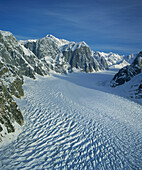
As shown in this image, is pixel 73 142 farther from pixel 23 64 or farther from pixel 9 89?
pixel 23 64

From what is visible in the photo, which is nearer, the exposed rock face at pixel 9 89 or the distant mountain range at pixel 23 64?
the exposed rock face at pixel 9 89

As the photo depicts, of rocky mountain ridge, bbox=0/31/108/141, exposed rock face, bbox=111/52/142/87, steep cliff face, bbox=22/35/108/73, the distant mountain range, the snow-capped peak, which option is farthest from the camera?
steep cliff face, bbox=22/35/108/73

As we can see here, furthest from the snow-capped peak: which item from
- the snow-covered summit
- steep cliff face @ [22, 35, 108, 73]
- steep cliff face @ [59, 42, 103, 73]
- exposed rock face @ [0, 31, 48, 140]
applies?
the snow-covered summit

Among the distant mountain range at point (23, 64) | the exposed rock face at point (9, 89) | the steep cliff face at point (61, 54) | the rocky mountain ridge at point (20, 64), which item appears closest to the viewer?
the exposed rock face at point (9, 89)

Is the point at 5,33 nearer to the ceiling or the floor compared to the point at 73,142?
nearer to the ceiling

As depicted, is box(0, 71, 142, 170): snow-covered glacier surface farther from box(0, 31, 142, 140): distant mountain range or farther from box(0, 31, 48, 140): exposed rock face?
box(0, 31, 142, 140): distant mountain range

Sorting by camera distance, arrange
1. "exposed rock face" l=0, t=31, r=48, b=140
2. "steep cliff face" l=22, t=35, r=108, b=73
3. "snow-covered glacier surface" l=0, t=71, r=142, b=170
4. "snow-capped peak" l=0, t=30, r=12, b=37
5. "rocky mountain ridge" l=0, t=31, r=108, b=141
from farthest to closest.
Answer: "steep cliff face" l=22, t=35, r=108, b=73 < "snow-capped peak" l=0, t=30, r=12, b=37 < "rocky mountain ridge" l=0, t=31, r=108, b=141 < "exposed rock face" l=0, t=31, r=48, b=140 < "snow-covered glacier surface" l=0, t=71, r=142, b=170

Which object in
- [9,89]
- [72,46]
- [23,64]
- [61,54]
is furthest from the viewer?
[72,46]

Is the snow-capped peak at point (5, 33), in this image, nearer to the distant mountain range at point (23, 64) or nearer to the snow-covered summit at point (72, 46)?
the distant mountain range at point (23, 64)

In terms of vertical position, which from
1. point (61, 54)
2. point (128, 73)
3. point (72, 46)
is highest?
point (72, 46)

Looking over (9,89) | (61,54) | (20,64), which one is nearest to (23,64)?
(20,64)

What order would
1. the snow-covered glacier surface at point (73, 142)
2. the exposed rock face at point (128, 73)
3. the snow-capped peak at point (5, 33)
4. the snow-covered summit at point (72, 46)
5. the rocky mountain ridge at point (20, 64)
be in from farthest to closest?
1. the snow-covered summit at point (72, 46)
2. the snow-capped peak at point (5, 33)
3. the exposed rock face at point (128, 73)
4. the rocky mountain ridge at point (20, 64)
5. the snow-covered glacier surface at point (73, 142)

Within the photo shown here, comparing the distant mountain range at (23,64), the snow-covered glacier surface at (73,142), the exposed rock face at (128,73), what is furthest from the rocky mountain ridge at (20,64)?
the exposed rock face at (128,73)

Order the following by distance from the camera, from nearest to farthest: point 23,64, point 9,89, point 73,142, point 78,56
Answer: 1. point 73,142
2. point 9,89
3. point 23,64
4. point 78,56
